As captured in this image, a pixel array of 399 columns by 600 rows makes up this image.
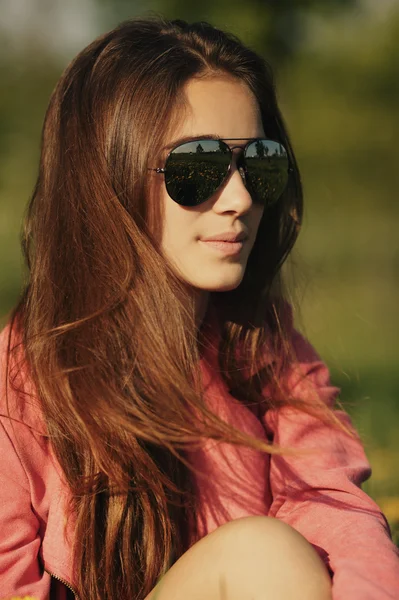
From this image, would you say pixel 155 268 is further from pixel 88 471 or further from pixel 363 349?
pixel 363 349

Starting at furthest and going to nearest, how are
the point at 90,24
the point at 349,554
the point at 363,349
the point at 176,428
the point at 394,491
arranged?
1. the point at 90,24
2. the point at 363,349
3. the point at 394,491
4. the point at 176,428
5. the point at 349,554

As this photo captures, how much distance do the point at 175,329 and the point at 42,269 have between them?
36 centimetres

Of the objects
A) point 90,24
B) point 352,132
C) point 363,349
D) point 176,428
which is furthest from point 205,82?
point 352,132

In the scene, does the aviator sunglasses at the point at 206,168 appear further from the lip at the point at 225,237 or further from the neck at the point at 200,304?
the neck at the point at 200,304

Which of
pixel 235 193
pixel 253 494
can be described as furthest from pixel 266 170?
pixel 253 494

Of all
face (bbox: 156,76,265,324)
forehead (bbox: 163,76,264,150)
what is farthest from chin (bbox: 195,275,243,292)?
forehead (bbox: 163,76,264,150)

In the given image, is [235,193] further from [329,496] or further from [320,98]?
[320,98]

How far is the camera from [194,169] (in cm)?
216

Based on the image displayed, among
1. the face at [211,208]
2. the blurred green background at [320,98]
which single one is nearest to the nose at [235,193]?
the face at [211,208]

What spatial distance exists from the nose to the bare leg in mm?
764

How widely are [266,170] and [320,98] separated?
8.64 meters

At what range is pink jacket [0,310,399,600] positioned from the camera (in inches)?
77.1

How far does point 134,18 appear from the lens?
245 cm

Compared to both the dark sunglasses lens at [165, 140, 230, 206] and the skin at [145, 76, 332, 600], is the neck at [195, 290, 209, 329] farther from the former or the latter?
the dark sunglasses lens at [165, 140, 230, 206]
